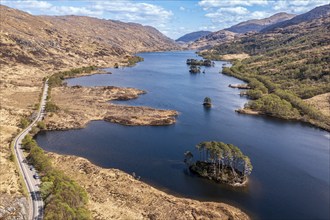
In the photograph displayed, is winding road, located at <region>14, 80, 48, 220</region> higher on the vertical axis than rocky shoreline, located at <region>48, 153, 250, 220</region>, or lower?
higher

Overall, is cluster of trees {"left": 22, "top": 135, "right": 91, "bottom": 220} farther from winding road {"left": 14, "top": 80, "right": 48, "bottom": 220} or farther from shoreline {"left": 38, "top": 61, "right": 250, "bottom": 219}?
shoreline {"left": 38, "top": 61, "right": 250, "bottom": 219}

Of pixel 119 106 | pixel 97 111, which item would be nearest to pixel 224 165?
pixel 97 111

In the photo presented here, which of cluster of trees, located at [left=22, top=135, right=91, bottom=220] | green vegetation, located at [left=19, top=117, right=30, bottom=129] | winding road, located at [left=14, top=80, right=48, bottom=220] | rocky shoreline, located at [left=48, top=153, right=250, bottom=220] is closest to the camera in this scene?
cluster of trees, located at [left=22, top=135, right=91, bottom=220]

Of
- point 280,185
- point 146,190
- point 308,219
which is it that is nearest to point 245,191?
Answer: point 280,185

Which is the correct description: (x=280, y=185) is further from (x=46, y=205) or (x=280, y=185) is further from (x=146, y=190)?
(x=46, y=205)

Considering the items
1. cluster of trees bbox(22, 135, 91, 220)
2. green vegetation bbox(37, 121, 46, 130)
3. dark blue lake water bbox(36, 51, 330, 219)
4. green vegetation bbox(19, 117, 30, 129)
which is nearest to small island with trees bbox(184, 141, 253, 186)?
dark blue lake water bbox(36, 51, 330, 219)
